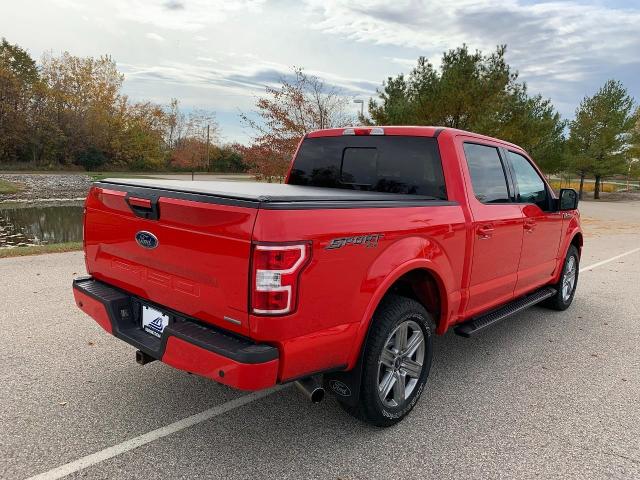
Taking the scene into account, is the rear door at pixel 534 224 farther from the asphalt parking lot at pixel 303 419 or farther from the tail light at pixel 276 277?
the tail light at pixel 276 277

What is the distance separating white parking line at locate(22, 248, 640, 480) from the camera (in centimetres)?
255

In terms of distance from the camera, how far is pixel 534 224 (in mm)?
4574

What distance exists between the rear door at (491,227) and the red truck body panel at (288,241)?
35mm

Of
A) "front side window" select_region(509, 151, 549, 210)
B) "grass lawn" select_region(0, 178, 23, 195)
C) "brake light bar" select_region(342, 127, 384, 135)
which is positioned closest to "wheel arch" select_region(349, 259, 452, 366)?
"brake light bar" select_region(342, 127, 384, 135)

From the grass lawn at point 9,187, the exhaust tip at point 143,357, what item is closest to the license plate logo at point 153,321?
the exhaust tip at point 143,357

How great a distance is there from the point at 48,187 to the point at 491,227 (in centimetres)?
3394

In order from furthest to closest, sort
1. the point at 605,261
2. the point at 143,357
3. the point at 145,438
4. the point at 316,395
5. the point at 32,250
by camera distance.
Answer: the point at 605,261
the point at 32,250
the point at 143,357
the point at 145,438
the point at 316,395

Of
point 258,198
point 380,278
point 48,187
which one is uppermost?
point 258,198

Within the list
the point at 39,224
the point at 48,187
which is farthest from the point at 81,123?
the point at 39,224

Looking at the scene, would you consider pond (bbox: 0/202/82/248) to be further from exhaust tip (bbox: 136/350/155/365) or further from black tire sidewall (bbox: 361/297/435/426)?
black tire sidewall (bbox: 361/297/435/426)

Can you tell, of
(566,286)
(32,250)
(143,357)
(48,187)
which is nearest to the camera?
(143,357)

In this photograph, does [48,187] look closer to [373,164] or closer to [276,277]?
[373,164]

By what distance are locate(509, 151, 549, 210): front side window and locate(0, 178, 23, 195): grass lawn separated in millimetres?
29122

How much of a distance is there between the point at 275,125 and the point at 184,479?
15.2 metres
